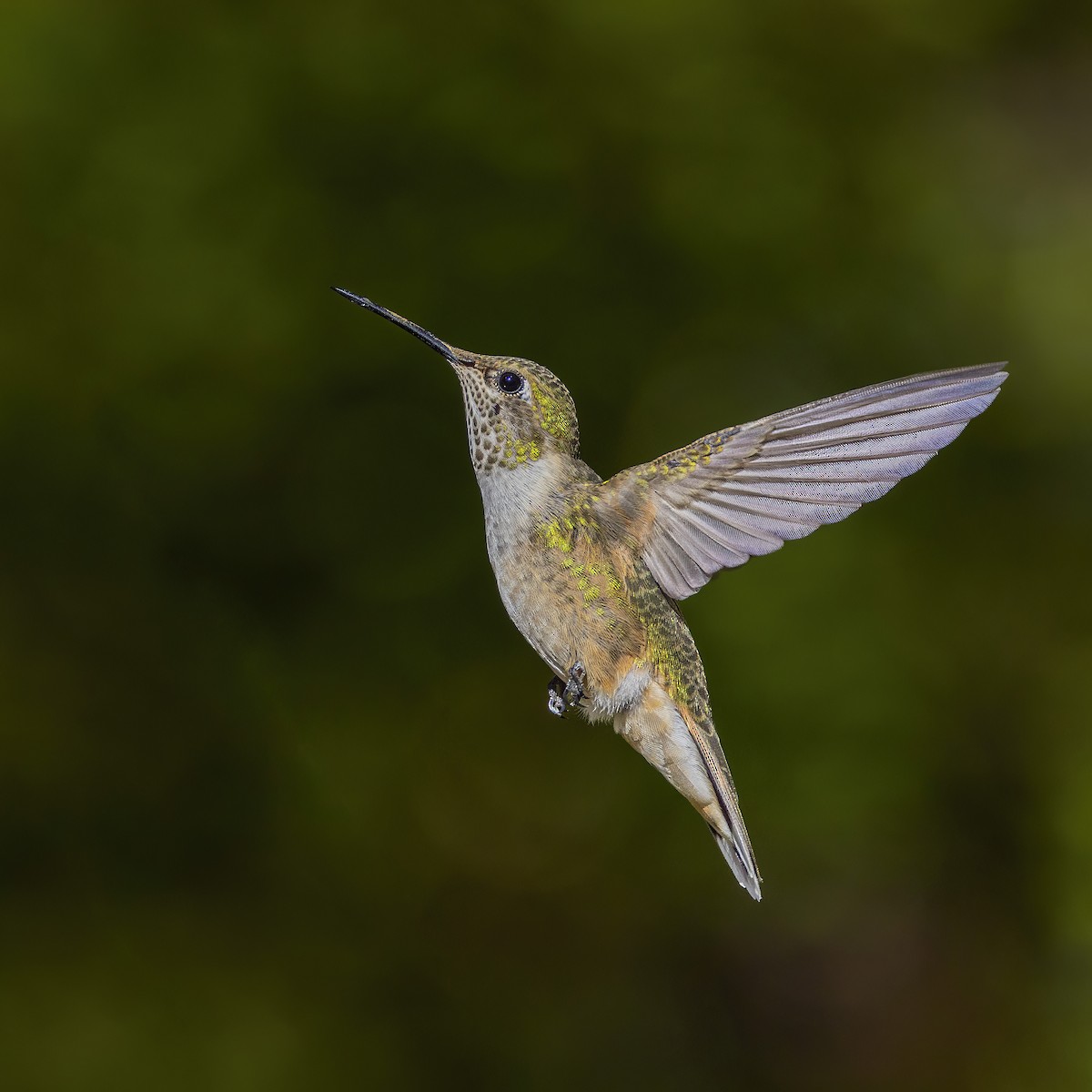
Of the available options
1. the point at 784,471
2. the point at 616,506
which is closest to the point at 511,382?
the point at 616,506

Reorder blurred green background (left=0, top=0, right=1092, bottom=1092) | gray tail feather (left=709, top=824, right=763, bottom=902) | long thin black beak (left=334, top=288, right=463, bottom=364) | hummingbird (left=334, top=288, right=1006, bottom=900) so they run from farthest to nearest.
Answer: blurred green background (left=0, top=0, right=1092, bottom=1092) < gray tail feather (left=709, top=824, right=763, bottom=902) < hummingbird (left=334, top=288, right=1006, bottom=900) < long thin black beak (left=334, top=288, right=463, bottom=364)

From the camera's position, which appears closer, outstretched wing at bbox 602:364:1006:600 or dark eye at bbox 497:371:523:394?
outstretched wing at bbox 602:364:1006:600

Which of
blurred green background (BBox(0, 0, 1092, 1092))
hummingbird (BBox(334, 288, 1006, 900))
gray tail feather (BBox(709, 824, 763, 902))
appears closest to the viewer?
hummingbird (BBox(334, 288, 1006, 900))

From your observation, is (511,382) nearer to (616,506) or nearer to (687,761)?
(616,506)

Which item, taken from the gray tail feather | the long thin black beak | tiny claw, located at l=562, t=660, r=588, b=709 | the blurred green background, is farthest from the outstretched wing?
the blurred green background

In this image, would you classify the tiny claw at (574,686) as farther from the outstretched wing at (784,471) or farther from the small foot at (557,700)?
the outstretched wing at (784,471)

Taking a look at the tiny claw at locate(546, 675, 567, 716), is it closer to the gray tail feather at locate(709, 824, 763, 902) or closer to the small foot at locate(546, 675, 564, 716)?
the small foot at locate(546, 675, 564, 716)

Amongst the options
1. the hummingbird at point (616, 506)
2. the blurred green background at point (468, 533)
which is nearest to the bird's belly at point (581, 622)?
the hummingbird at point (616, 506)

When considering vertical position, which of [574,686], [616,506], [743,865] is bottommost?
[743,865]
